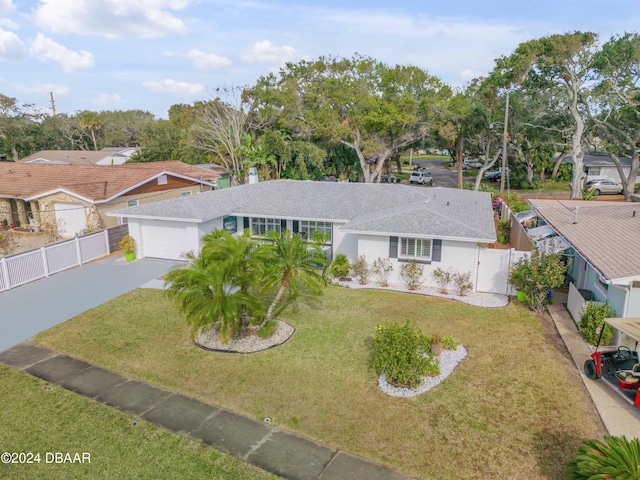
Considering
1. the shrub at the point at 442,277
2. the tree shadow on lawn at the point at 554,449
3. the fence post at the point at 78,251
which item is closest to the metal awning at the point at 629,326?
the tree shadow on lawn at the point at 554,449

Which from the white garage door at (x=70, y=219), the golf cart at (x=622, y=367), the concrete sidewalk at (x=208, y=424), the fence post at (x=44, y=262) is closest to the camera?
the concrete sidewalk at (x=208, y=424)

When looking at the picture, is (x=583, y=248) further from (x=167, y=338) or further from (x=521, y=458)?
(x=167, y=338)

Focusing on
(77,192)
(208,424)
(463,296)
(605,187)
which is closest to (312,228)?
(463,296)

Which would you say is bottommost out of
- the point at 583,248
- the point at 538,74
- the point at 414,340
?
the point at 414,340

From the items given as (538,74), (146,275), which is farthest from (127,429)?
(538,74)

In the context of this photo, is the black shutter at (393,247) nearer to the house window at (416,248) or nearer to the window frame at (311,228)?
the house window at (416,248)

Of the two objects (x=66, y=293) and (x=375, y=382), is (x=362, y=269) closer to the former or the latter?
(x=375, y=382)

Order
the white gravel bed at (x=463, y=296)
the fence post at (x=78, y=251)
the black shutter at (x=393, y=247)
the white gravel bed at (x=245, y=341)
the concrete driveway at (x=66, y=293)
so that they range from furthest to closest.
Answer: the fence post at (x=78, y=251) → the black shutter at (x=393, y=247) → the white gravel bed at (x=463, y=296) → the concrete driveway at (x=66, y=293) → the white gravel bed at (x=245, y=341)
